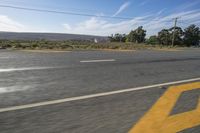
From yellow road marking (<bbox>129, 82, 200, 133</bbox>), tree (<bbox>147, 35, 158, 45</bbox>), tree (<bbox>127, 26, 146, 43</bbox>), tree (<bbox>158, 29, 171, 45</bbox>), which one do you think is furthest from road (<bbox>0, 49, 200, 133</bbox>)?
tree (<bbox>127, 26, 146, 43</bbox>)

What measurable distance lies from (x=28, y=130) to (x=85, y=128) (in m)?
0.72

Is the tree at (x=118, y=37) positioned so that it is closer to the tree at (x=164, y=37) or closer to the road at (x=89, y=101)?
the tree at (x=164, y=37)

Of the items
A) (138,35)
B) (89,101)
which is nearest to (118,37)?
(138,35)

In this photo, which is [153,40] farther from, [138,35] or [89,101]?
[89,101]

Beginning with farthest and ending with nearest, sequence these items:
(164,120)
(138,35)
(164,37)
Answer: (138,35) → (164,37) → (164,120)

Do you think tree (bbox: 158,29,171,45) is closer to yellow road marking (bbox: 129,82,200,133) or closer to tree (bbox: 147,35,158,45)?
tree (bbox: 147,35,158,45)

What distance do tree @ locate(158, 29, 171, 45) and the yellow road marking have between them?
78.3 meters

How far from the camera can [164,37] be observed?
3182 inches

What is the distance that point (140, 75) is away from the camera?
735 centimetres

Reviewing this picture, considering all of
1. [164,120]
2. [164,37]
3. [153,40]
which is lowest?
[153,40]

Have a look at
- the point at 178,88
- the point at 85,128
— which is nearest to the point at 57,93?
the point at 85,128

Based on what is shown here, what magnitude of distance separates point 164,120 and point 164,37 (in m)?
80.4

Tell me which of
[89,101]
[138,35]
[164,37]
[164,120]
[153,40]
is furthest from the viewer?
[138,35]

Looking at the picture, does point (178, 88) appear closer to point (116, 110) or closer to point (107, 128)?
point (116, 110)
